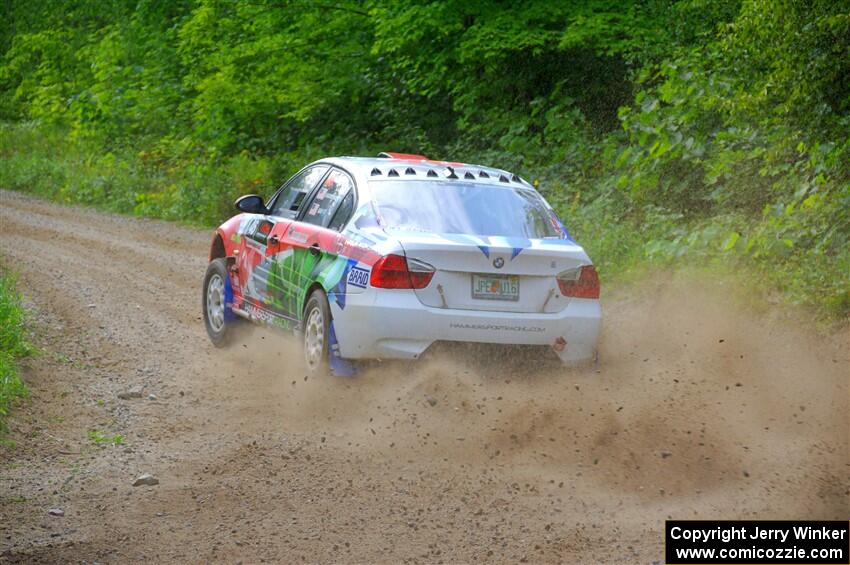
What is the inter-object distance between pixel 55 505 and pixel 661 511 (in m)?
3.06

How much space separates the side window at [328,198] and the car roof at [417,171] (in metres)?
0.09

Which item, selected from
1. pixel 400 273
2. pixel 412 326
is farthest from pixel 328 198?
pixel 412 326

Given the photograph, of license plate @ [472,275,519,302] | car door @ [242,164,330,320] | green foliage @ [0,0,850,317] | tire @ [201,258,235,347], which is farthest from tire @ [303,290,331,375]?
green foliage @ [0,0,850,317]

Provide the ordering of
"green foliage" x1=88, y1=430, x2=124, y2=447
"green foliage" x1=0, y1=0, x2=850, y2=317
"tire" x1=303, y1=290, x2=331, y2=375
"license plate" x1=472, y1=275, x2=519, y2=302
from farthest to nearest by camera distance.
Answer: "green foliage" x1=0, y1=0, x2=850, y2=317 < "tire" x1=303, y1=290, x2=331, y2=375 < "license plate" x1=472, y1=275, x2=519, y2=302 < "green foliage" x1=88, y1=430, x2=124, y2=447

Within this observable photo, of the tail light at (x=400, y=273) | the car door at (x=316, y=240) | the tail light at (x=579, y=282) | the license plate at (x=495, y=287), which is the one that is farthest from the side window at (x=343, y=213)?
the tail light at (x=579, y=282)

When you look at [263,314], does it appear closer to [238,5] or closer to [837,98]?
[837,98]

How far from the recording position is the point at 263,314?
372 inches

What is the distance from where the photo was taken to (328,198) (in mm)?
9055

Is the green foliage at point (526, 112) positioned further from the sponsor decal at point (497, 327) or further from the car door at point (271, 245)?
the car door at point (271, 245)

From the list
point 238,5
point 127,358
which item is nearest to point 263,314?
point 127,358

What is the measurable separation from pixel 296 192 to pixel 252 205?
1.23 feet

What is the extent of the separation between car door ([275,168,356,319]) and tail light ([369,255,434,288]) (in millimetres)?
429

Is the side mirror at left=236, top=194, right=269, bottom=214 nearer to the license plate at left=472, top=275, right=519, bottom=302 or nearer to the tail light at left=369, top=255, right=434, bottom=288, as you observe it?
the tail light at left=369, top=255, right=434, bottom=288

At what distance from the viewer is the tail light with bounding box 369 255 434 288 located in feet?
25.3
